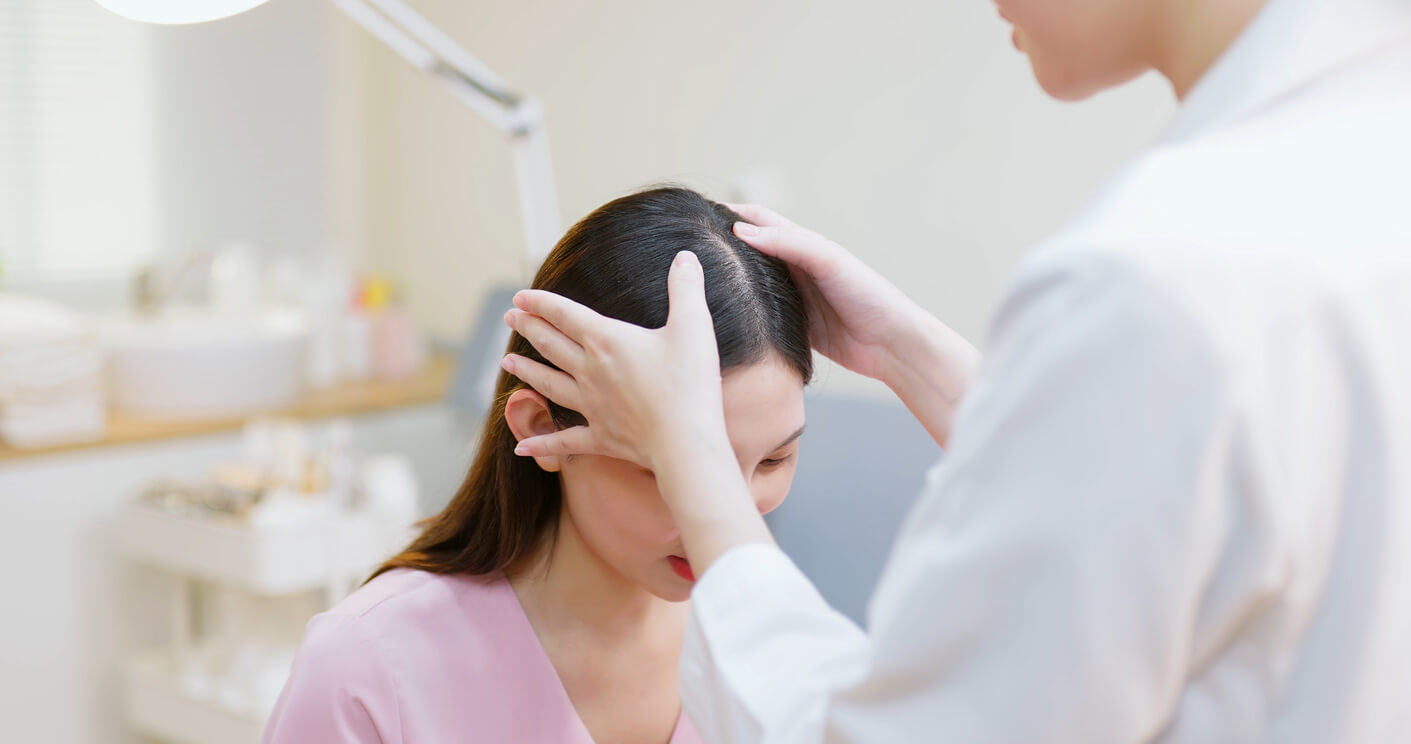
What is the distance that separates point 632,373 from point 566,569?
1.27ft

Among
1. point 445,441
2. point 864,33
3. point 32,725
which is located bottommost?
point 32,725

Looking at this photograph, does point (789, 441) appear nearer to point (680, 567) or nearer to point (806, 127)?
point (680, 567)

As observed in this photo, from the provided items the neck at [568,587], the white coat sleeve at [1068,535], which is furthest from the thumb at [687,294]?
the neck at [568,587]

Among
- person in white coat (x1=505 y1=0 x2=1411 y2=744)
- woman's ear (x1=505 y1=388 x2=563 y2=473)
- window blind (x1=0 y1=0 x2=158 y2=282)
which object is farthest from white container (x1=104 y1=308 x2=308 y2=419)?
person in white coat (x1=505 y1=0 x2=1411 y2=744)

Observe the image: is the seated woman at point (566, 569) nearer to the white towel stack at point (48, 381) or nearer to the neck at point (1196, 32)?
the neck at point (1196, 32)

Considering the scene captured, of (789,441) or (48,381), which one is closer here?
(789,441)

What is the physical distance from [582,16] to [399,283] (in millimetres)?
885

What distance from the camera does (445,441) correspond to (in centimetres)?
278

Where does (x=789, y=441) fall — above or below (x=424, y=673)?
above

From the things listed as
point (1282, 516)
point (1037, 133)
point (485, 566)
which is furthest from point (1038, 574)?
point (1037, 133)

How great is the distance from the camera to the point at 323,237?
295 cm

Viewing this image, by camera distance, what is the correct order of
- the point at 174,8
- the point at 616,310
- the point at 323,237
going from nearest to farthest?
the point at 174,8 < the point at 616,310 < the point at 323,237

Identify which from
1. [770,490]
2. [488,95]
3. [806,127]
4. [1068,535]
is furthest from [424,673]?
[806,127]

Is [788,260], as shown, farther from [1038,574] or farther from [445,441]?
[445,441]
